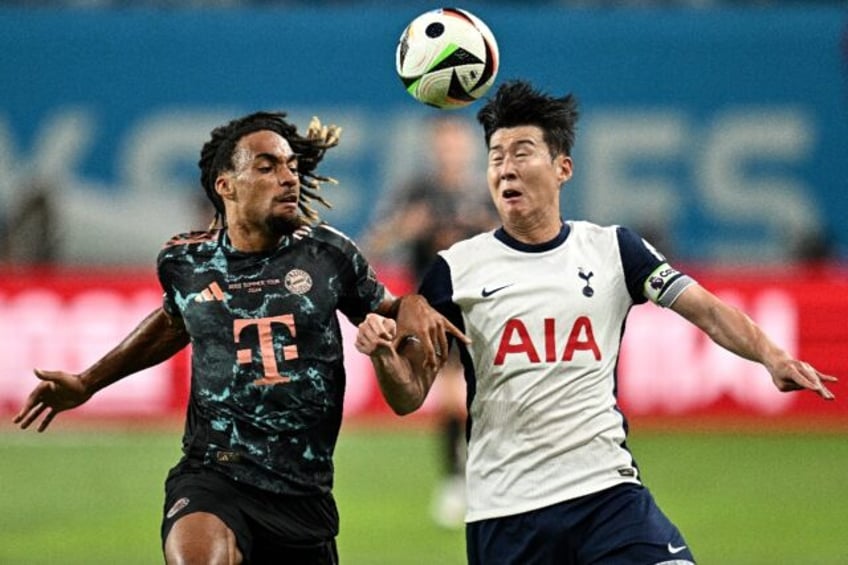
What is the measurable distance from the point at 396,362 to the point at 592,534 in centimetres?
87

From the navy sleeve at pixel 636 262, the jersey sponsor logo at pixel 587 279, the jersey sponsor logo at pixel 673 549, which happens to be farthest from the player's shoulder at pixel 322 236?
the jersey sponsor logo at pixel 673 549

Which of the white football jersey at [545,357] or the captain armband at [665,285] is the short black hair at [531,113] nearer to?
the white football jersey at [545,357]

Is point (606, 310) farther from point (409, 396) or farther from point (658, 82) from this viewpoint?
point (658, 82)

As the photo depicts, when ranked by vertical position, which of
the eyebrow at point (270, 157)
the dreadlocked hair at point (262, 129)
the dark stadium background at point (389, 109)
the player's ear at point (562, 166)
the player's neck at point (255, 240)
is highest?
the dark stadium background at point (389, 109)

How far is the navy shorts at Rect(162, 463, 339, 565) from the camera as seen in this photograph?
5691mm

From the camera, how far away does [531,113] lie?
5910 millimetres

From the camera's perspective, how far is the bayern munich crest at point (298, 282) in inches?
236

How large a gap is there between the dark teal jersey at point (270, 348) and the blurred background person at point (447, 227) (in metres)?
4.50

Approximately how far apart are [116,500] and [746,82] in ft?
36.6

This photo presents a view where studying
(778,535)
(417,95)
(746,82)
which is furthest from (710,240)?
(417,95)

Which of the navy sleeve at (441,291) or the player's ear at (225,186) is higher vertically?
the player's ear at (225,186)

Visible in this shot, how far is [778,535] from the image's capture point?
32.6ft

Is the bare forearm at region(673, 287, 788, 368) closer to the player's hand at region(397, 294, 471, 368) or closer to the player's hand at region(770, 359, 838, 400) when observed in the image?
the player's hand at region(770, 359, 838, 400)

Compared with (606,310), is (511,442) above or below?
below
